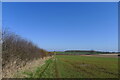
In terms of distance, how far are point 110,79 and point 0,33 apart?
7.21m

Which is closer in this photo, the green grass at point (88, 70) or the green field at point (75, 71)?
the green field at point (75, 71)

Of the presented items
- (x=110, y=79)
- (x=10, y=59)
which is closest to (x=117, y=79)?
(x=110, y=79)

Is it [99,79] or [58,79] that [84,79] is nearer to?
[99,79]

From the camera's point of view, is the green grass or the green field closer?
the green field

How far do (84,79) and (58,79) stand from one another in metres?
1.61

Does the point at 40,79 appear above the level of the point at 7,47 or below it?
below

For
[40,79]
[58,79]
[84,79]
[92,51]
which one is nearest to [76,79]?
[84,79]

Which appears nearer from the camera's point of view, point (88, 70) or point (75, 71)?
point (75, 71)

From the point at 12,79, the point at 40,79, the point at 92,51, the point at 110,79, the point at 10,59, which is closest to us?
the point at 12,79

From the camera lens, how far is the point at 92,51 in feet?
390

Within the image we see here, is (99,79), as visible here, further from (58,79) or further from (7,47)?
(7,47)

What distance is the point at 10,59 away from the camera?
11.1 m

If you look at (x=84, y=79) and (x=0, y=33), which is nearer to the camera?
(x=0, y=33)

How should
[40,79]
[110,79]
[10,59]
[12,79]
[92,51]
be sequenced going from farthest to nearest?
[92,51], [10,59], [110,79], [40,79], [12,79]
